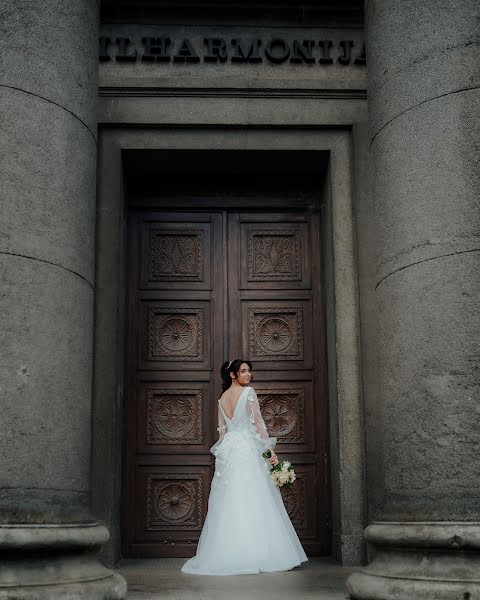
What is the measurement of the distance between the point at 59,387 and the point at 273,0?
20.7ft

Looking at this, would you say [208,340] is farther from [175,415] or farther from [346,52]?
[346,52]

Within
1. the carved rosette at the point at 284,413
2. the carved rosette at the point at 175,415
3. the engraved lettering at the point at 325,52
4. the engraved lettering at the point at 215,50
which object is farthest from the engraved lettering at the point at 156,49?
the carved rosette at the point at 284,413

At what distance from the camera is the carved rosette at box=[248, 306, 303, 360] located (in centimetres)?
1074

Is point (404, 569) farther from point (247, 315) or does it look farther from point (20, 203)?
point (247, 315)

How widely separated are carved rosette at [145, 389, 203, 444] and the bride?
468 mm

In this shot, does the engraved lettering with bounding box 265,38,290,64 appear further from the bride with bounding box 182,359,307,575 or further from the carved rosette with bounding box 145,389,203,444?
the carved rosette with bounding box 145,389,203,444

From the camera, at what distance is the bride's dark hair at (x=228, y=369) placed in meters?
10.2

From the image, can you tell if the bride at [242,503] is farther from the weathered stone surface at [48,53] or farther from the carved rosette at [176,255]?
the weathered stone surface at [48,53]

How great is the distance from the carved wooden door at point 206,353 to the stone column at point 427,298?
3928 mm

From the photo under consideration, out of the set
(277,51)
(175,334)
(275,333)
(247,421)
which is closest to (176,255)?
(175,334)

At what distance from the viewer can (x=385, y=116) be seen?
700cm

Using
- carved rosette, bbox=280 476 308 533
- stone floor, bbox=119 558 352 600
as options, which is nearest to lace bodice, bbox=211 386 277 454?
carved rosette, bbox=280 476 308 533

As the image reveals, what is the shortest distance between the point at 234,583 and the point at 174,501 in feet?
7.75

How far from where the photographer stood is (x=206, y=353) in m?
10.7
